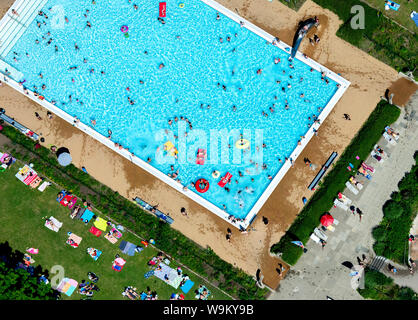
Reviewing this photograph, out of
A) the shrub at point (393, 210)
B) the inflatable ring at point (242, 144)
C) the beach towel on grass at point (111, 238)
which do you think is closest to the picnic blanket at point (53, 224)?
the beach towel on grass at point (111, 238)

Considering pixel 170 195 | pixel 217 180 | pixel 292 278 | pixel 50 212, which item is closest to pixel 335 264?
pixel 292 278

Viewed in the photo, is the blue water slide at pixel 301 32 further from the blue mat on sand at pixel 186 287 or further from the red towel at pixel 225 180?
→ the blue mat on sand at pixel 186 287

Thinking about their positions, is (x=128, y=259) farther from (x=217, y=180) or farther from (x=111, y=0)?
(x=111, y=0)

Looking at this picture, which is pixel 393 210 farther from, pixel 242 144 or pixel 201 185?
pixel 201 185

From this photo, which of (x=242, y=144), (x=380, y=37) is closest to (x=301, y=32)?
(x=380, y=37)

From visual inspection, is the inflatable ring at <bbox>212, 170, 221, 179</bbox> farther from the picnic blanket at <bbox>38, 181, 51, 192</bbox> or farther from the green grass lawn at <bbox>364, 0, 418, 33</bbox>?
the green grass lawn at <bbox>364, 0, 418, 33</bbox>
